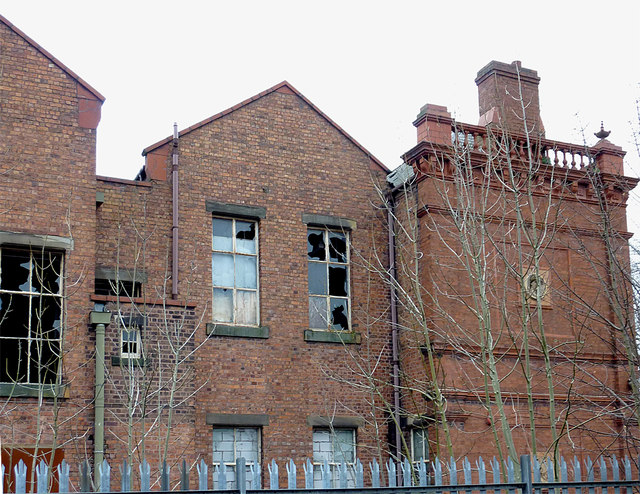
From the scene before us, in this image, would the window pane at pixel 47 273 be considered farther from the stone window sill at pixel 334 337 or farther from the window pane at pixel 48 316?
the stone window sill at pixel 334 337

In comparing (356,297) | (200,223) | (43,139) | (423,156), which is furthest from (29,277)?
(423,156)

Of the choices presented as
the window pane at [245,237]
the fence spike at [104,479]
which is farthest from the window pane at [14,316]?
the fence spike at [104,479]

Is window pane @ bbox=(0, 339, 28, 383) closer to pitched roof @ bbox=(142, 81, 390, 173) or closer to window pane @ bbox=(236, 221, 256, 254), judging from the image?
pitched roof @ bbox=(142, 81, 390, 173)

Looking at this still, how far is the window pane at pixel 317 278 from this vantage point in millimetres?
17688

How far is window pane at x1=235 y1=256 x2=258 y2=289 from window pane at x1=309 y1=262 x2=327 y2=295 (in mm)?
1164

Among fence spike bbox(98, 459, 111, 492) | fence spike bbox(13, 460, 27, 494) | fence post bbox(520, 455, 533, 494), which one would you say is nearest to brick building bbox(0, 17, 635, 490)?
fence post bbox(520, 455, 533, 494)

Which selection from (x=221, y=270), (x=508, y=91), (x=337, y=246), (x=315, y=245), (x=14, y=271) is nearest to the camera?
(x=14, y=271)

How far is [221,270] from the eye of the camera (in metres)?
17.0

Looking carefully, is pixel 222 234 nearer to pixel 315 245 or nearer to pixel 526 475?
pixel 315 245

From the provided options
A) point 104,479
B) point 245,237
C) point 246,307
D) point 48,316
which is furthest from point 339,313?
point 104,479

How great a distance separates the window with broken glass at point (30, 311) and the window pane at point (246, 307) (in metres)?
3.52

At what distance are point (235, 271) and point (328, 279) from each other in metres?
1.93

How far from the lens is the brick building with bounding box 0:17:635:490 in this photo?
14422 millimetres

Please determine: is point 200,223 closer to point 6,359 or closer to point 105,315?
point 105,315
